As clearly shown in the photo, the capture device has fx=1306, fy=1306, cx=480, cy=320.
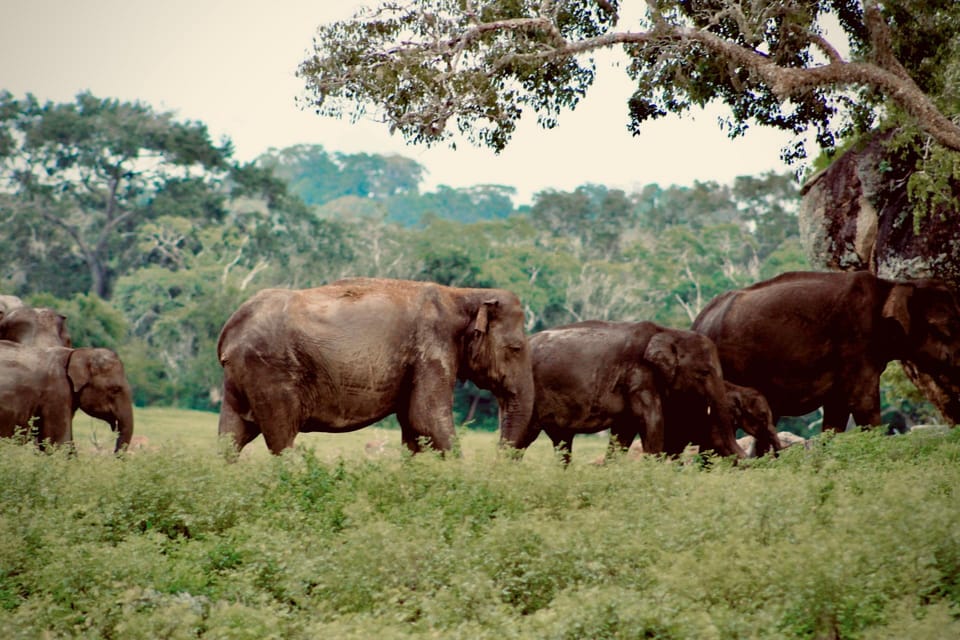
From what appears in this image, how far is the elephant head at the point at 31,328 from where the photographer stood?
52.8 ft

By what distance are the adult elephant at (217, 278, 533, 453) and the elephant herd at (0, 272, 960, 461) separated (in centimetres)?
1

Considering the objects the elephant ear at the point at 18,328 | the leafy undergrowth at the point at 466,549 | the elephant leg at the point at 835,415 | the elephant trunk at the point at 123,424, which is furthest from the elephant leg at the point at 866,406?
the elephant ear at the point at 18,328

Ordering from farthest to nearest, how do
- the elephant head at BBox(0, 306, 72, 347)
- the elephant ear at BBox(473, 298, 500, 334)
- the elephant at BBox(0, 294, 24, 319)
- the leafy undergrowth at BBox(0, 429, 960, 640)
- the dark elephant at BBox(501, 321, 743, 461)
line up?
the elephant at BBox(0, 294, 24, 319) → the elephant head at BBox(0, 306, 72, 347) → the dark elephant at BBox(501, 321, 743, 461) → the elephant ear at BBox(473, 298, 500, 334) → the leafy undergrowth at BBox(0, 429, 960, 640)

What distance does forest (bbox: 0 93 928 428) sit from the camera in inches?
1687

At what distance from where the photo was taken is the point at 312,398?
11383mm

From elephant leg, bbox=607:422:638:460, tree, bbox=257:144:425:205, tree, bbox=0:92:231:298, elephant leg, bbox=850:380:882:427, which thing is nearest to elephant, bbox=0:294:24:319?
elephant leg, bbox=607:422:638:460

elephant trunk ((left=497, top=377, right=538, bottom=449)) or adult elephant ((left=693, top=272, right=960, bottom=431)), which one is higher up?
adult elephant ((left=693, top=272, right=960, bottom=431))

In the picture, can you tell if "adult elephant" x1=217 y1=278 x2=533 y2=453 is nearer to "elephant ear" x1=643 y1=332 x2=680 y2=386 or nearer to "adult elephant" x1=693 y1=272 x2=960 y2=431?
"elephant ear" x1=643 y1=332 x2=680 y2=386

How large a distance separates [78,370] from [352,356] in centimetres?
423

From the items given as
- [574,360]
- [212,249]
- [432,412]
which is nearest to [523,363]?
[574,360]

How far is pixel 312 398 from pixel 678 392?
3.91 m

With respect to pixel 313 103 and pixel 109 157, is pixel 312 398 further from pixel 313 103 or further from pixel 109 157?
pixel 109 157

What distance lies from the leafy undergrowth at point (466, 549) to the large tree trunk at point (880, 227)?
20.1ft

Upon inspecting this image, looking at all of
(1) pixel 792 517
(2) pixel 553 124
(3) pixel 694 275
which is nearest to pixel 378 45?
(2) pixel 553 124
